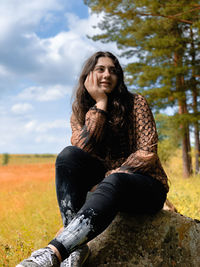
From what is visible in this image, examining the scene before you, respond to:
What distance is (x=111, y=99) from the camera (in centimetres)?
253

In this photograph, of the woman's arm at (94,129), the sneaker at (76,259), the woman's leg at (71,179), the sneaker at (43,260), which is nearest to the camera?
the sneaker at (43,260)

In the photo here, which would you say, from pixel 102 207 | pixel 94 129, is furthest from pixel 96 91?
pixel 102 207

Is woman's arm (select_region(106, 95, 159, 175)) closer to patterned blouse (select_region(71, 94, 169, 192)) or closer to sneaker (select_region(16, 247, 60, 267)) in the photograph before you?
patterned blouse (select_region(71, 94, 169, 192))

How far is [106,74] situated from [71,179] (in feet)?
3.17

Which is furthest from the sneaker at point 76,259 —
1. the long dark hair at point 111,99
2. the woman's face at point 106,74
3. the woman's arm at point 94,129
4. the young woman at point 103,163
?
the woman's face at point 106,74

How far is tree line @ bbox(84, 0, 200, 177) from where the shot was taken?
333 inches

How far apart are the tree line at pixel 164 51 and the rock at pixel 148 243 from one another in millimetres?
6523

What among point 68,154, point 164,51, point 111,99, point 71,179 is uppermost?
point 164,51

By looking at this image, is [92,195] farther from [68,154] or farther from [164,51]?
[164,51]

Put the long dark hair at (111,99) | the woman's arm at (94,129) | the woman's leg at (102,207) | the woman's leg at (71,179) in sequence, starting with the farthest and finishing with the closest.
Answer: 1. the long dark hair at (111,99)
2. the woman's arm at (94,129)
3. the woman's leg at (71,179)
4. the woman's leg at (102,207)

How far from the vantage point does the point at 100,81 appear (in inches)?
96.0

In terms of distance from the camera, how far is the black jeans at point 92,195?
5.39 ft

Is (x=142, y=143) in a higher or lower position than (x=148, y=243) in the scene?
higher

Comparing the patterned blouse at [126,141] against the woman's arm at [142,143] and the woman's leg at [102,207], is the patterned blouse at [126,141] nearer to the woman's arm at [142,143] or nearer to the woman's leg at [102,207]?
the woman's arm at [142,143]
